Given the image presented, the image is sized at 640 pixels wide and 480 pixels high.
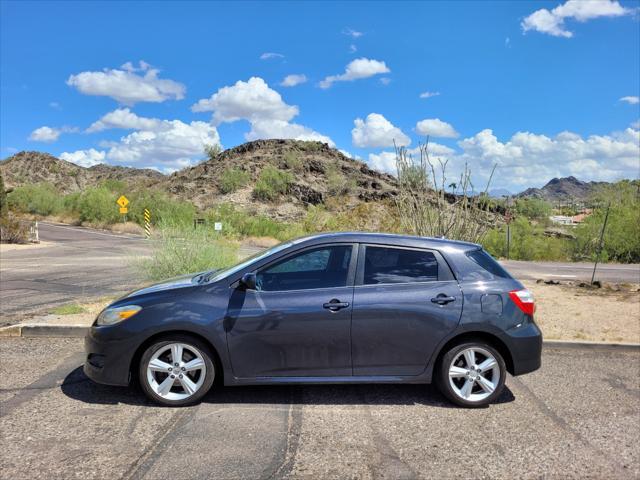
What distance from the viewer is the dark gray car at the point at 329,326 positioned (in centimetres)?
455

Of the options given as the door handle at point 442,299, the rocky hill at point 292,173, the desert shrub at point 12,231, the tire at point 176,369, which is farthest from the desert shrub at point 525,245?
the rocky hill at point 292,173

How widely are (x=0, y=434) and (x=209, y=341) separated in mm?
1689

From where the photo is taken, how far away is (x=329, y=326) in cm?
458

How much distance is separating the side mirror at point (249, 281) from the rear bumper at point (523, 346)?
2.35 meters

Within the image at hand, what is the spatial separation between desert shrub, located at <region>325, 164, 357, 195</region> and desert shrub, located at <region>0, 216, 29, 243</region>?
68.3 m

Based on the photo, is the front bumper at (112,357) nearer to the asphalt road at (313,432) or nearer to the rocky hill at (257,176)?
the asphalt road at (313,432)

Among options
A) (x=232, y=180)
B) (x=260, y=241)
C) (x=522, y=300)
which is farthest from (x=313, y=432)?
(x=232, y=180)

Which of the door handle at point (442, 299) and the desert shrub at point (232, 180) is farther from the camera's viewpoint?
the desert shrub at point (232, 180)

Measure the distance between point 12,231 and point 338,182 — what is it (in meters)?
76.7

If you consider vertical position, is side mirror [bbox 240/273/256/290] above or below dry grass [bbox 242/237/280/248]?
above

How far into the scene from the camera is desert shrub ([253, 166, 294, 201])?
90.6 metres

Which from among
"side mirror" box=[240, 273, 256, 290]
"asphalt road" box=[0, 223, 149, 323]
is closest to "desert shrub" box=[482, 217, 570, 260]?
"asphalt road" box=[0, 223, 149, 323]

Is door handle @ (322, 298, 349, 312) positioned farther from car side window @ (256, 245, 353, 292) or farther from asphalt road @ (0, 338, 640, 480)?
asphalt road @ (0, 338, 640, 480)

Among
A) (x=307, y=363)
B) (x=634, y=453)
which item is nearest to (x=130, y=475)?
(x=307, y=363)
